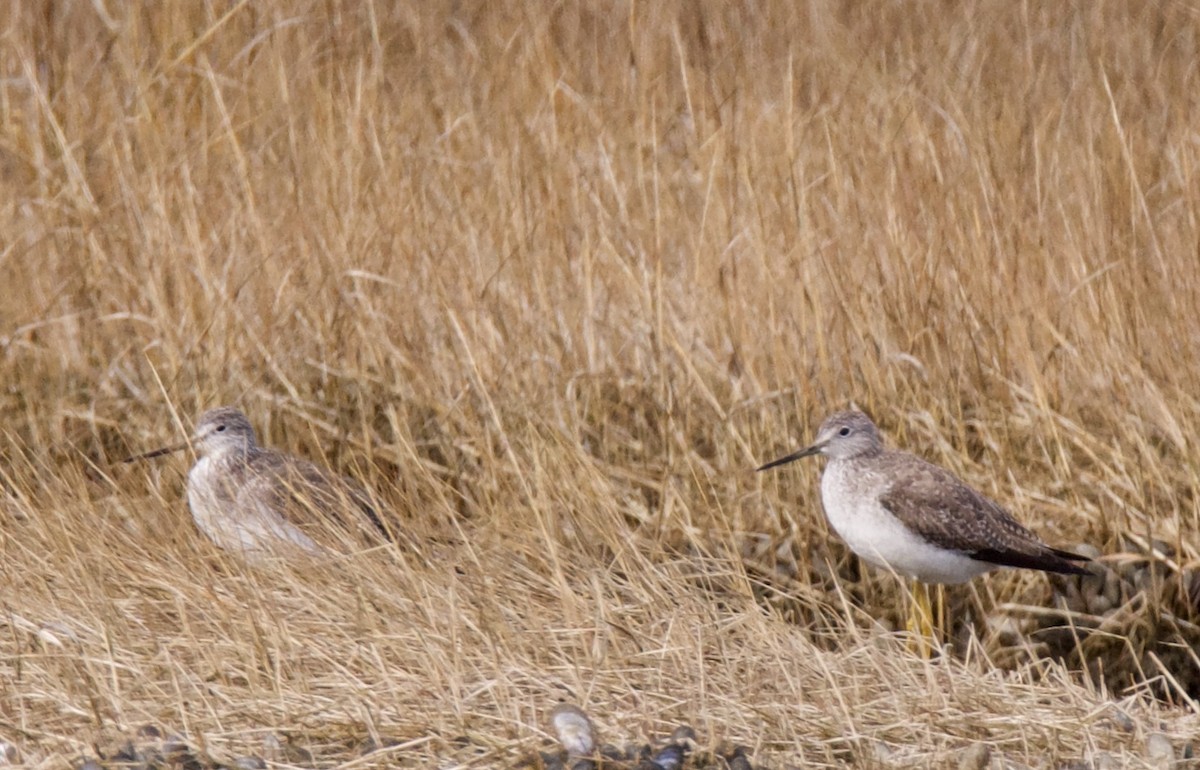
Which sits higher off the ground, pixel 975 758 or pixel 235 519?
pixel 235 519

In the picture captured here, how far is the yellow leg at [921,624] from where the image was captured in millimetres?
4910

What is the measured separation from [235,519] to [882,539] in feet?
6.95

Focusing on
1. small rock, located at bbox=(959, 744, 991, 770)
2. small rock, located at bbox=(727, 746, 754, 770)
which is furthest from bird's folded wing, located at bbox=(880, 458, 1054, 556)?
small rock, located at bbox=(727, 746, 754, 770)

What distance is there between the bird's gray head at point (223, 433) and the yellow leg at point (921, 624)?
243cm

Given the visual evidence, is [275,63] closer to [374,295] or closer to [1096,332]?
[374,295]

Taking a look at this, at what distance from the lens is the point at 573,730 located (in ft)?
13.1

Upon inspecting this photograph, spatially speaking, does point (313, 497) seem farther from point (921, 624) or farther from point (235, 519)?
point (921, 624)

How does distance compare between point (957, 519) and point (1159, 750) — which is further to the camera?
point (957, 519)

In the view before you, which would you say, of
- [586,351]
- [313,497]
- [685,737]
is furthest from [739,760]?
[586,351]

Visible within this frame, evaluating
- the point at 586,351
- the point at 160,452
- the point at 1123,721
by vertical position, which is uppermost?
the point at 160,452

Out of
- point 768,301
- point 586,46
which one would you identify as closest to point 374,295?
point 768,301

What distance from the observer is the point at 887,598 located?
585 cm

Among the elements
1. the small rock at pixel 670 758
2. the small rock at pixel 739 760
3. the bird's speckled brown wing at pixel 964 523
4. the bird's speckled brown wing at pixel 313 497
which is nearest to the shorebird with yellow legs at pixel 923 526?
the bird's speckled brown wing at pixel 964 523

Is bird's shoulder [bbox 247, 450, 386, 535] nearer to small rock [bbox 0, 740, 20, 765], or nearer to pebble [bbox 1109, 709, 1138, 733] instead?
small rock [bbox 0, 740, 20, 765]
